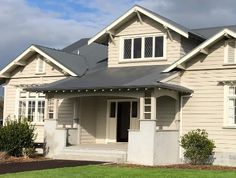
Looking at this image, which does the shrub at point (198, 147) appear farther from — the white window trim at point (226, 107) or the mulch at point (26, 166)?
the mulch at point (26, 166)

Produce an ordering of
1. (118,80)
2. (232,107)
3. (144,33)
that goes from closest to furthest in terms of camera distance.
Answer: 1. (232,107)
2. (118,80)
3. (144,33)

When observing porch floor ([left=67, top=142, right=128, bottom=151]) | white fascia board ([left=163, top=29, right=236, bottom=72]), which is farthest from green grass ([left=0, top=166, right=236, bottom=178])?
white fascia board ([left=163, top=29, right=236, bottom=72])

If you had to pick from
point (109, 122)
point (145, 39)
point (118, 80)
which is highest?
point (145, 39)

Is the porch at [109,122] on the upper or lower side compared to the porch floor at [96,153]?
upper

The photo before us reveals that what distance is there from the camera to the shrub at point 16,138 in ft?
73.5

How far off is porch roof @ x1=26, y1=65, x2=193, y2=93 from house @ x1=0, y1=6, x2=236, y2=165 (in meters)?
0.05

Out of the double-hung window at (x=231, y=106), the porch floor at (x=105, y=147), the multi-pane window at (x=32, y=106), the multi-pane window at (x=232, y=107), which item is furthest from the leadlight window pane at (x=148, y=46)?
the multi-pane window at (x=32, y=106)

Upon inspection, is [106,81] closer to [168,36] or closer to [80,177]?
[168,36]

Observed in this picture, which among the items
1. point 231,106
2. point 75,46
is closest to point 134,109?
point 231,106

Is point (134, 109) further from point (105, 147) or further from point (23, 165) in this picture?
point (23, 165)

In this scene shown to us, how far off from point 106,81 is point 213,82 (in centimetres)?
478

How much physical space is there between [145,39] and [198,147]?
21.6 ft

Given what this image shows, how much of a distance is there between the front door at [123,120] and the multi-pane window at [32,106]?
446cm

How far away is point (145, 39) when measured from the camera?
24.8 metres
